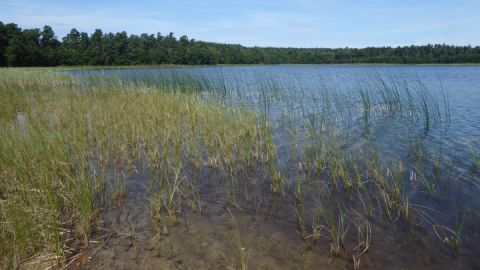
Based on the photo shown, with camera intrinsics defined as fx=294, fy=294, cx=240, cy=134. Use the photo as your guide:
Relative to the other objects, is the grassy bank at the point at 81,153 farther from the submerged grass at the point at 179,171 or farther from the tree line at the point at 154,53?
the tree line at the point at 154,53

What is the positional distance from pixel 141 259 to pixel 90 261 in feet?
1.64

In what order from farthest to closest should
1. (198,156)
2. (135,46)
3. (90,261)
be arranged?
(135,46) → (198,156) → (90,261)

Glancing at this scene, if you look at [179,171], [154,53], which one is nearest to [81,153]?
[179,171]

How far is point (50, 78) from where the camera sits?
16.7m

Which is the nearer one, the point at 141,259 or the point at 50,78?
the point at 141,259

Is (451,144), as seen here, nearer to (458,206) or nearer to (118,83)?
(458,206)

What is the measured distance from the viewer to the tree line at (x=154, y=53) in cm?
5625

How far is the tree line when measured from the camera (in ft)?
185

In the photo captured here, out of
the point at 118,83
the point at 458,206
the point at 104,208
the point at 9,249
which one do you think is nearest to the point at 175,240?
the point at 104,208

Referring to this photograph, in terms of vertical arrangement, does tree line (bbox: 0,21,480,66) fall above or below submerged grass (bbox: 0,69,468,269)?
above

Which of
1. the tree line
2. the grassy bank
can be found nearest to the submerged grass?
the grassy bank

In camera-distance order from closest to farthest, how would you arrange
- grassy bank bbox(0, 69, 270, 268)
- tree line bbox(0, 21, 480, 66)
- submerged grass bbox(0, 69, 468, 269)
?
grassy bank bbox(0, 69, 270, 268) → submerged grass bbox(0, 69, 468, 269) → tree line bbox(0, 21, 480, 66)

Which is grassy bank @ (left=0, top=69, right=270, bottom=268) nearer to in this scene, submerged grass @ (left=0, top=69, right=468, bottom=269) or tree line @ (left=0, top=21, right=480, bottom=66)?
submerged grass @ (left=0, top=69, right=468, bottom=269)

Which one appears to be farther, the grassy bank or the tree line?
the tree line
